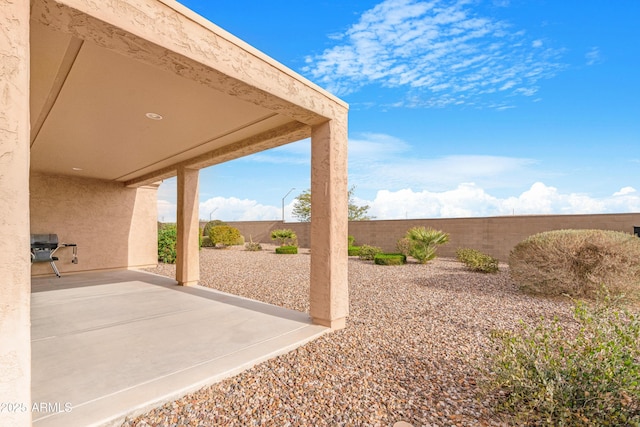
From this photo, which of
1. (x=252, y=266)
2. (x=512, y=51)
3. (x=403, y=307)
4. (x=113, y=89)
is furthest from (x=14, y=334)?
(x=512, y=51)

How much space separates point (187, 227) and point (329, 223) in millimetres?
4242

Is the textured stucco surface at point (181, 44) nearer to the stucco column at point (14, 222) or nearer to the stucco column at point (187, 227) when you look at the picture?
the stucco column at point (14, 222)

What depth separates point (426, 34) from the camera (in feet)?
18.4

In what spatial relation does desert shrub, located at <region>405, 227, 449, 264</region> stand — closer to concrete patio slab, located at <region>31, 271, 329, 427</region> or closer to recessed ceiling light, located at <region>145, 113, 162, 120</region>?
concrete patio slab, located at <region>31, 271, 329, 427</region>

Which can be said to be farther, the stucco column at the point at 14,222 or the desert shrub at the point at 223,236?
the desert shrub at the point at 223,236

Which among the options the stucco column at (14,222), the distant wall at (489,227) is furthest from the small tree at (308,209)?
the stucco column at (14,222)

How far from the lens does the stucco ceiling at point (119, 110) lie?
110 inches

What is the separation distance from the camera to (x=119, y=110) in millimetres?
3891

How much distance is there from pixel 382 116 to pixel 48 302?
38.6 feet

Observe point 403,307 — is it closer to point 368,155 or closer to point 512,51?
point 512,51

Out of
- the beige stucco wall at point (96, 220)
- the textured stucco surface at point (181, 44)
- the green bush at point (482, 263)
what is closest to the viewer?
the textured stucco surface at point (181, 44)

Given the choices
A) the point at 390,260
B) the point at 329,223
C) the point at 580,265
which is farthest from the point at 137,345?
the point at 390,260

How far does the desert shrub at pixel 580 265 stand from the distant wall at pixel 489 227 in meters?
5.65

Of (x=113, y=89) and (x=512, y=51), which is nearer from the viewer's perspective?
(x=113, y=89)
